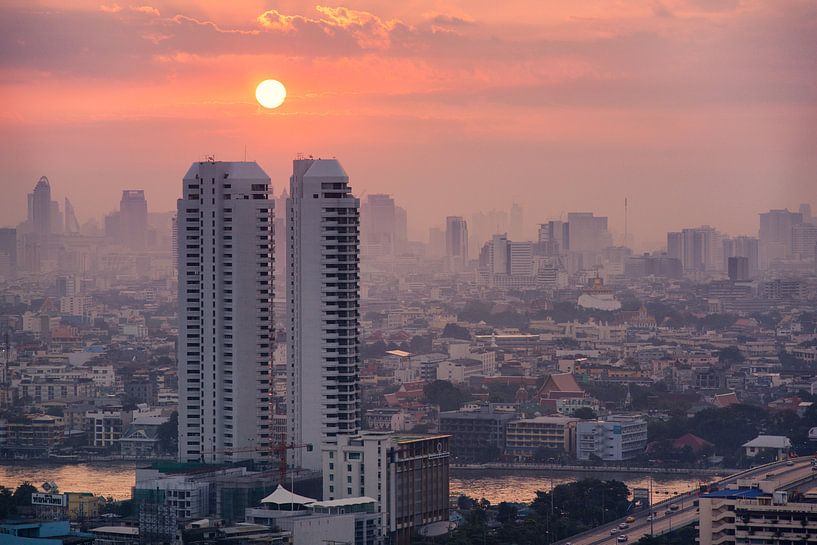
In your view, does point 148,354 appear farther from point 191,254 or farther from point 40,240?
point 191,254

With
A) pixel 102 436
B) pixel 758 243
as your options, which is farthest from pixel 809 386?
pixel 758 243

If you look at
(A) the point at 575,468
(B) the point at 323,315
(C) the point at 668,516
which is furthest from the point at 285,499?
(A) the point at 575,468

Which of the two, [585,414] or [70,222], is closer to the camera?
[585,414]

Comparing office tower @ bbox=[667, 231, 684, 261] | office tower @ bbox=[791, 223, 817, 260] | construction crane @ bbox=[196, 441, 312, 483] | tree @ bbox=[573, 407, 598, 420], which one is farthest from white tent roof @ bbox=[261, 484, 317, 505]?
office tower @ bbox=[667, 231, 684, 261]

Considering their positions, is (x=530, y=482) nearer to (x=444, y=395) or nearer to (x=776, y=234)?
(x=444, y=395)

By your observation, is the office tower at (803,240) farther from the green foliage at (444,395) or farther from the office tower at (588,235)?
the green foliage at (444,395)

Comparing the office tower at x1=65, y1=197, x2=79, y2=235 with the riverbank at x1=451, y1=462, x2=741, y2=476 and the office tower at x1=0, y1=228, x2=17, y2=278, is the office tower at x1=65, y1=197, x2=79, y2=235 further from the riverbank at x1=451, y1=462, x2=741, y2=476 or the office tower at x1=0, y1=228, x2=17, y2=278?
the riverbank at x1=451, y1=462, x2=741, y2=476

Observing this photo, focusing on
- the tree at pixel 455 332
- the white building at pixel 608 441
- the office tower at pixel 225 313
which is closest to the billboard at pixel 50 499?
the office tower at pixel 225 313
